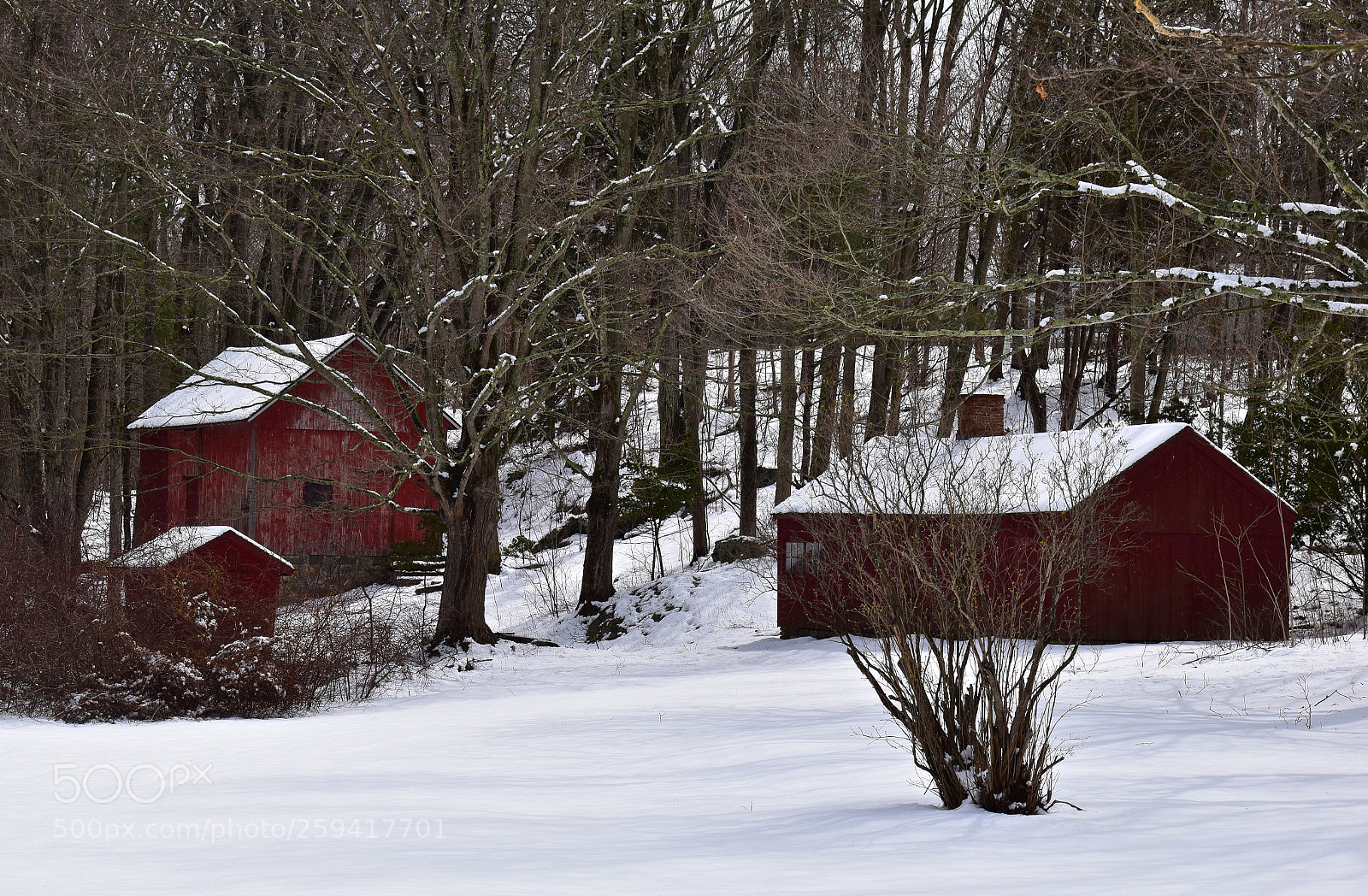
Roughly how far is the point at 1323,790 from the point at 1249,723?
3.50 meters

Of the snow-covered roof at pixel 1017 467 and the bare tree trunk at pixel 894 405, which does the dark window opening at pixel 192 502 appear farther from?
the bare tree trunk at pixel 894 405

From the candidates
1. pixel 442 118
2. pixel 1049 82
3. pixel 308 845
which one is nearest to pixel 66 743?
pixel 308 845

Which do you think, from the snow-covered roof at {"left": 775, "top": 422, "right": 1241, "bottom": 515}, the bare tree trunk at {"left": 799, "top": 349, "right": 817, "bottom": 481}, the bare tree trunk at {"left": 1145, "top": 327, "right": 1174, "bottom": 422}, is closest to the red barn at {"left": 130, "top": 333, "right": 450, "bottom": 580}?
the bare tree trunk at {"left": 799, "top": 349, "right": 817, "bottom": 481}

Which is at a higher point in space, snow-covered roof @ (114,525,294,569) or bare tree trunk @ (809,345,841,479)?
bare tree trunk @ (809,345,841,479)

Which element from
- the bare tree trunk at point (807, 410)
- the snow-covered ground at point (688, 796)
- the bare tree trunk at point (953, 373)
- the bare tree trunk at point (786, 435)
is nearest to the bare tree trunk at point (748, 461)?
the bare tree trunk at point (786, 435)

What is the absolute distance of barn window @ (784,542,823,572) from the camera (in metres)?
20.3

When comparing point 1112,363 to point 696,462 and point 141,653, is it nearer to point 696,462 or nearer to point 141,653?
point 696,462

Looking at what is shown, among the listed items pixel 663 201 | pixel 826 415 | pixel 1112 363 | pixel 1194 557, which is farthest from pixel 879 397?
pixel 1112 363

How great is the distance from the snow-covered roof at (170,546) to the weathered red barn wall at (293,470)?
424 inches

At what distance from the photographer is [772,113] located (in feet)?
64.8

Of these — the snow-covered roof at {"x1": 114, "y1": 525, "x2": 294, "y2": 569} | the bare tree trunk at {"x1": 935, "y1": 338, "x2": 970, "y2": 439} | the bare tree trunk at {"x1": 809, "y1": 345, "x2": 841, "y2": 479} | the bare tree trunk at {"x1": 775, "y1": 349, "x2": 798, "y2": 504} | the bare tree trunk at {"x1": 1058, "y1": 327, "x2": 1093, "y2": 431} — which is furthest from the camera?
the bare tree trunk at {"x1": 1058, "y1": 327, "x2": 1093, "y2": 431}

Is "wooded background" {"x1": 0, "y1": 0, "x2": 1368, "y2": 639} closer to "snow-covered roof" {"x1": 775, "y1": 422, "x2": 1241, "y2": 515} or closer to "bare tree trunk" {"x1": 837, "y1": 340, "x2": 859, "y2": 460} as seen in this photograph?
"bare tree trunk" {"x1": 837, "y1": 340, "x2": 859, "y2": 460}

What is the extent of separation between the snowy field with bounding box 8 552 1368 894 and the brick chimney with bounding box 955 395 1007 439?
8.75 m

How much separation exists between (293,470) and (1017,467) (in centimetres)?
1515
